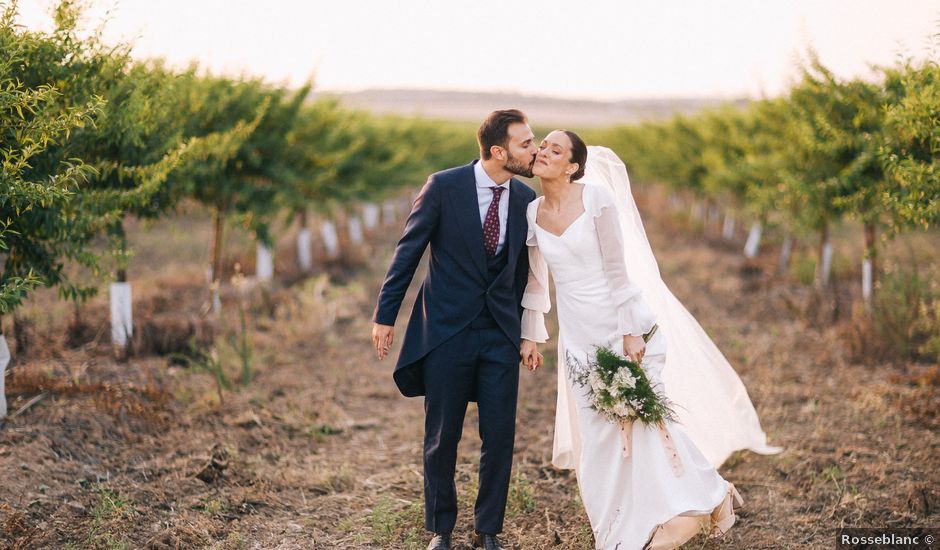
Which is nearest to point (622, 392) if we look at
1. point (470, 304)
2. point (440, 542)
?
point (470, 304)

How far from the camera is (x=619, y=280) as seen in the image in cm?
407

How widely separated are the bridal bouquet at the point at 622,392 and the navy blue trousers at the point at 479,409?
0.45 m

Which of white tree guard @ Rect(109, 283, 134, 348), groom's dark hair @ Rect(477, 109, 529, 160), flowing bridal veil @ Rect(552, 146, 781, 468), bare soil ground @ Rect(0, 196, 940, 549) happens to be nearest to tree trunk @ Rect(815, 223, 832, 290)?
bare soil ground @ Rect(0, 196, 940, 549)

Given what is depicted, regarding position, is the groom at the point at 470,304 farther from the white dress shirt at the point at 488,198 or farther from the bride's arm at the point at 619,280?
the bride's arm at the point at 619,280

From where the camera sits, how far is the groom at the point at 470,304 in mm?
4090

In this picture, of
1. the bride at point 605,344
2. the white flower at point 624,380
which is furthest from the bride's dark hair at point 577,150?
the white flower at point 624,380

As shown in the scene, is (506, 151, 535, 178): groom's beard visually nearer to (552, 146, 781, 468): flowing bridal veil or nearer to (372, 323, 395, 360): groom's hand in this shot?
(552, 146, 781, 468): flowing bridal veil

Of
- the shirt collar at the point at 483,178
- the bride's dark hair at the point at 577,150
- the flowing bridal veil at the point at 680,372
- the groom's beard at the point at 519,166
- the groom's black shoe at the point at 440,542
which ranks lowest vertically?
the groom's black shoe at the point at 440,542

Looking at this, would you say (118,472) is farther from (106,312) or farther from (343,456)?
(106,312)

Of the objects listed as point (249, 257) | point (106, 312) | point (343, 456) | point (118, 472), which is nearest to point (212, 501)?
point (118, 472)

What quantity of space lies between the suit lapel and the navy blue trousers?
1.24 feet

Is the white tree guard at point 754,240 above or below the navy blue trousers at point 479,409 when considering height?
below

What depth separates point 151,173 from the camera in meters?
6.31

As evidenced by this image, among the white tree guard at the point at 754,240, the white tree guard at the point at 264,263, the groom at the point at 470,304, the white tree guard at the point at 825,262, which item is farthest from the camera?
the white tree guard at the point at 754,240
